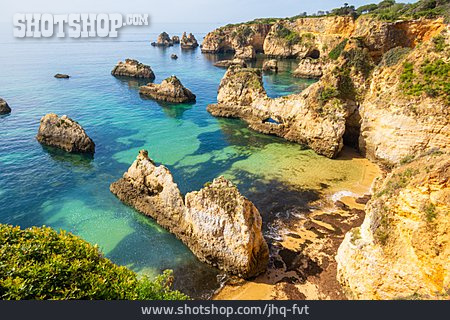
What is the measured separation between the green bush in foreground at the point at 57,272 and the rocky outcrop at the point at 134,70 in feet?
274

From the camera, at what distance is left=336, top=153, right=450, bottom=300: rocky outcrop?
13.5 metres

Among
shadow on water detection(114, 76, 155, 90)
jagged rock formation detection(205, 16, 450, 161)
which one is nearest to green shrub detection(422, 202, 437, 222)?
jagged rock formation detection(205, 16, 450, 161)

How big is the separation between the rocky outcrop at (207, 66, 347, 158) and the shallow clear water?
1.79m

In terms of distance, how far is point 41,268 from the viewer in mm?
10641

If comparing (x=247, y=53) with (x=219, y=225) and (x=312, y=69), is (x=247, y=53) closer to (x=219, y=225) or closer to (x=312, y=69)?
(x=312, y=69)

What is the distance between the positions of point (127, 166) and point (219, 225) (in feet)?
68.1

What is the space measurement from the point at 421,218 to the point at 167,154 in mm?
32798

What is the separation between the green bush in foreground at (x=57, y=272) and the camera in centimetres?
1021

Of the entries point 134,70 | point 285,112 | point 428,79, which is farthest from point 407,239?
point 134,70

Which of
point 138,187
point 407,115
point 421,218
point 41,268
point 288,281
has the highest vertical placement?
point 407,115

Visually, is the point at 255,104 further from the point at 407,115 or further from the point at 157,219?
the point at 157,219

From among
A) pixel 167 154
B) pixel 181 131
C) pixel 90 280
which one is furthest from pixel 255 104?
pixel 90 280

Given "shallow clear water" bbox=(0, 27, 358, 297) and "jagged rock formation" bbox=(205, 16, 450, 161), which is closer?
"shallow clear water" bbox=(0, 27, 358, 297)

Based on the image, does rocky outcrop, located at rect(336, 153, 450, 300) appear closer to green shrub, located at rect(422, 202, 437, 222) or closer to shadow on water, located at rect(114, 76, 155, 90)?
green shrub, located at rect(422, 202, 437, 222)
